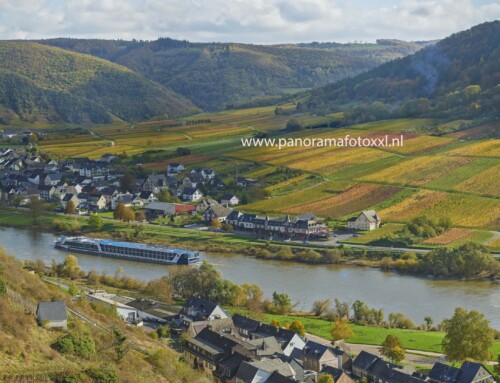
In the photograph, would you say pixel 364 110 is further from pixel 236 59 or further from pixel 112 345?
pixel 236 59

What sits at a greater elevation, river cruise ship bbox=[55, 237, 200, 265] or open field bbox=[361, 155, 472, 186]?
open field bbox=[361, 155, 472, 186]

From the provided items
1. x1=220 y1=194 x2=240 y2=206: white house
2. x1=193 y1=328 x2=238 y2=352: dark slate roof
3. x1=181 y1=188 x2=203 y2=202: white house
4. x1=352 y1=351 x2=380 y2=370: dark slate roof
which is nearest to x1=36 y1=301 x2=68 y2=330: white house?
x1=193 y1=328 x2=238 y2=352: dark slate roof

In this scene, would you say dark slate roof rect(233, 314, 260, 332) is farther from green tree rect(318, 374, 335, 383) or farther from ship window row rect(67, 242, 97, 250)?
ship window row rect(67, 242, 97, 250)

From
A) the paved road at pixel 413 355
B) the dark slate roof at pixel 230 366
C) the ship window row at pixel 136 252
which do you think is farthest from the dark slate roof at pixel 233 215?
the dark slate roof at pixel 230 366

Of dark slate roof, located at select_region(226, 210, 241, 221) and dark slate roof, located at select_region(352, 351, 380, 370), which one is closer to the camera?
dark slate roof, located at select_region(352, 351, 380, 370)

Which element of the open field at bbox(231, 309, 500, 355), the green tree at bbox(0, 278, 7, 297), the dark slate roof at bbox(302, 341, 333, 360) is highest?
the green tree at bbox(0, 278, 7, 297)

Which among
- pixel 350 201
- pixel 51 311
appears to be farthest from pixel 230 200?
pixel 51 311

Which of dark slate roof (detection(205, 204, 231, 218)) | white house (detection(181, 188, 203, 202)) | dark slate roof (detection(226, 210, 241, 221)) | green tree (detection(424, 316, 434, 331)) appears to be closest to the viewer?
green tree (detection(424, 316, 434, 331))
